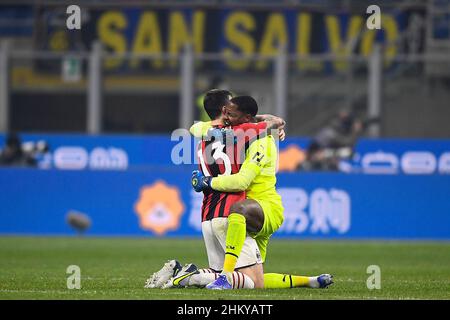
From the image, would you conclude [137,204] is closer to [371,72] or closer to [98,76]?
[98,76]

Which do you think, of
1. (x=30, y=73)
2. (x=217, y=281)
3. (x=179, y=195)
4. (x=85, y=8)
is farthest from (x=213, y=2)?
(x=217, y=281)

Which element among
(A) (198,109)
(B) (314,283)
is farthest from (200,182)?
(A) (198,109)

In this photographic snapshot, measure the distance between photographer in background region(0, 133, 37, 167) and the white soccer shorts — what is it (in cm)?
1141

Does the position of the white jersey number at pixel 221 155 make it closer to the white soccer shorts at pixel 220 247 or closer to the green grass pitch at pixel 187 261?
the white soccer shorts at pixel 220 247

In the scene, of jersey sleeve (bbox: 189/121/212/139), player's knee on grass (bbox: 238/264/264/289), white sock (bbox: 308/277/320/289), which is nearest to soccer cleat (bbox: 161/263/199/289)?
player's knee on grass (bbox: 238/264/264/289)

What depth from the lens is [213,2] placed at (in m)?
27.4

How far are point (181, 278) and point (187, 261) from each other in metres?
4.57

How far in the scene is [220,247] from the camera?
446 inches

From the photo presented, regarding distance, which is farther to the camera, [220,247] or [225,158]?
[220,247]

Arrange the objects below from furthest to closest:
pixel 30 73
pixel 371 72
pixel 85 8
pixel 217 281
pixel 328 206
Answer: pixel 85 8 → pixel 30 73 → pixel 371 72 → pixel 328 206 → pixel 217 281

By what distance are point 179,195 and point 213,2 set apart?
8.03 metres

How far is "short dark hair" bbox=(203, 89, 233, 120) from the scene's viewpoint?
1159cm

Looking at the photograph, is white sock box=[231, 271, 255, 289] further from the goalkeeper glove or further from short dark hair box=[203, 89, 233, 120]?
short dark hair box=[203, 89, 233, 120]

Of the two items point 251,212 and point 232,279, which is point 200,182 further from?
point 232,279
